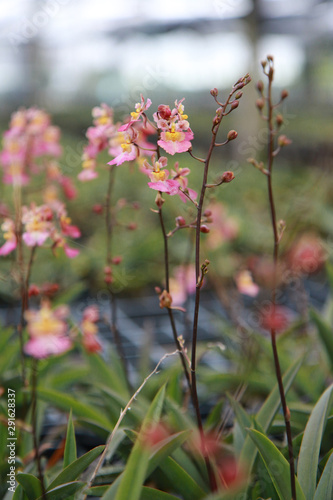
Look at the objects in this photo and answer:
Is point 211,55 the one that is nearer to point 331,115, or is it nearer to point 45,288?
point 331,115

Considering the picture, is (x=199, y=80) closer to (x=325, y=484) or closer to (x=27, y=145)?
(x=27, y=145)

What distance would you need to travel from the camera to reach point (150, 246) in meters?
2.72

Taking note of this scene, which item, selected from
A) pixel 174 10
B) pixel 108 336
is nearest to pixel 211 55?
pixel 174 10

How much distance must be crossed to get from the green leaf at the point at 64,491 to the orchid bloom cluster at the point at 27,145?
25.3 inches

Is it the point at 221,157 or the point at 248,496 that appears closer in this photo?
the point at 248,496

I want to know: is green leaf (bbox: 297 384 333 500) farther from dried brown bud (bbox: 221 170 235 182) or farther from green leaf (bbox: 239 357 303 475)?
dried brown bud (bbox: 221 170 235 182)

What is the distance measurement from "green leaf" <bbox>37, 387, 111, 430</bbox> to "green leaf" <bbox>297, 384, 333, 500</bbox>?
0.42m

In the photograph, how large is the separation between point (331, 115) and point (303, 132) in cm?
148

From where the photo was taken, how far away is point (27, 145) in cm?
131

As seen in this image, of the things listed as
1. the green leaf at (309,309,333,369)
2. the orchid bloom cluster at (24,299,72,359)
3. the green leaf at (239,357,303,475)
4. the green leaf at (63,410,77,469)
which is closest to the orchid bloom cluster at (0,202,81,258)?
the orchid bloom cluster at (24,299,72,359)

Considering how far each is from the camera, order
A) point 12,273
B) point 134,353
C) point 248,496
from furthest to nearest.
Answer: point 134,353 < point 12,273 < point 248,496

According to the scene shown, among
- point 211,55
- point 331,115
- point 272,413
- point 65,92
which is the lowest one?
point 272,413

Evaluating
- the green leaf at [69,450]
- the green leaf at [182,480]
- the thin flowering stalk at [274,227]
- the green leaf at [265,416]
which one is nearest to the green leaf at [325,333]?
the green leaf at [265,416]

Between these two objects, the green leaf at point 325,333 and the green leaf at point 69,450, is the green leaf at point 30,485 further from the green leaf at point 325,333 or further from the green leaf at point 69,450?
the green leaf at point 325,333
